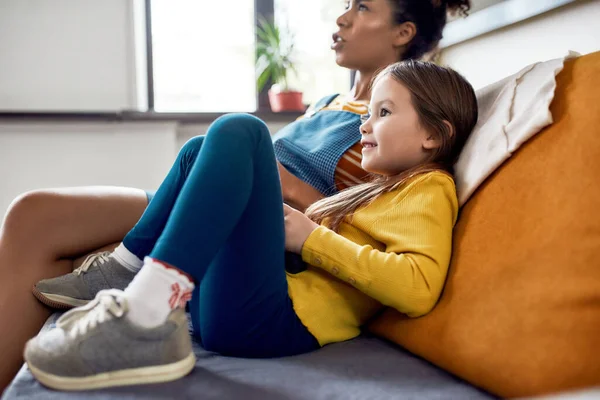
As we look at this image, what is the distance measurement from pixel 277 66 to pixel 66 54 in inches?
36.5

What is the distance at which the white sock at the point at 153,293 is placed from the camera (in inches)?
31.0

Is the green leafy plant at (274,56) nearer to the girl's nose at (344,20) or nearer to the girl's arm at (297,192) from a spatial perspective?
the girl's nose at (344,20)

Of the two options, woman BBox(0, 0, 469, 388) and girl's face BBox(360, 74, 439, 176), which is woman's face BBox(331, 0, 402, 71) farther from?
girl's face BBox(360, 74, 439, 176)

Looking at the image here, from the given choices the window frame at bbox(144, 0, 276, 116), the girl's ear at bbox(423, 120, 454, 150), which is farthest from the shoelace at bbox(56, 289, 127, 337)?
the window frame at bbox(144, 0, 276, 116)

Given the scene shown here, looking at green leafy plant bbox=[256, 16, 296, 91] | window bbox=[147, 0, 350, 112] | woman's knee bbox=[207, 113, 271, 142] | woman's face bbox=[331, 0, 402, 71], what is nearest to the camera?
woman's knee bbox=[207, 113, 271, 142]

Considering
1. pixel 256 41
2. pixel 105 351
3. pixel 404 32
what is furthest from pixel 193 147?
pixel 256 41

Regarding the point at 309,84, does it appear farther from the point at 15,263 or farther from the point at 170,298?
the point at 170,298

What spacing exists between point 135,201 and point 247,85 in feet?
5.24

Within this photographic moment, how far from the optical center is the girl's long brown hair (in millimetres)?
1091

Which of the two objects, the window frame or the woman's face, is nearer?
the woman's face

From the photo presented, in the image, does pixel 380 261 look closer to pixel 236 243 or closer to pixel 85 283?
pixel 236 243

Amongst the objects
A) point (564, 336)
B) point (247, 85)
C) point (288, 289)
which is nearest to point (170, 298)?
point (288, 289)

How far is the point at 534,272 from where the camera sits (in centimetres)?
81

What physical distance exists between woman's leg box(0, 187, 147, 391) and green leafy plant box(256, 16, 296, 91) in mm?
1407
